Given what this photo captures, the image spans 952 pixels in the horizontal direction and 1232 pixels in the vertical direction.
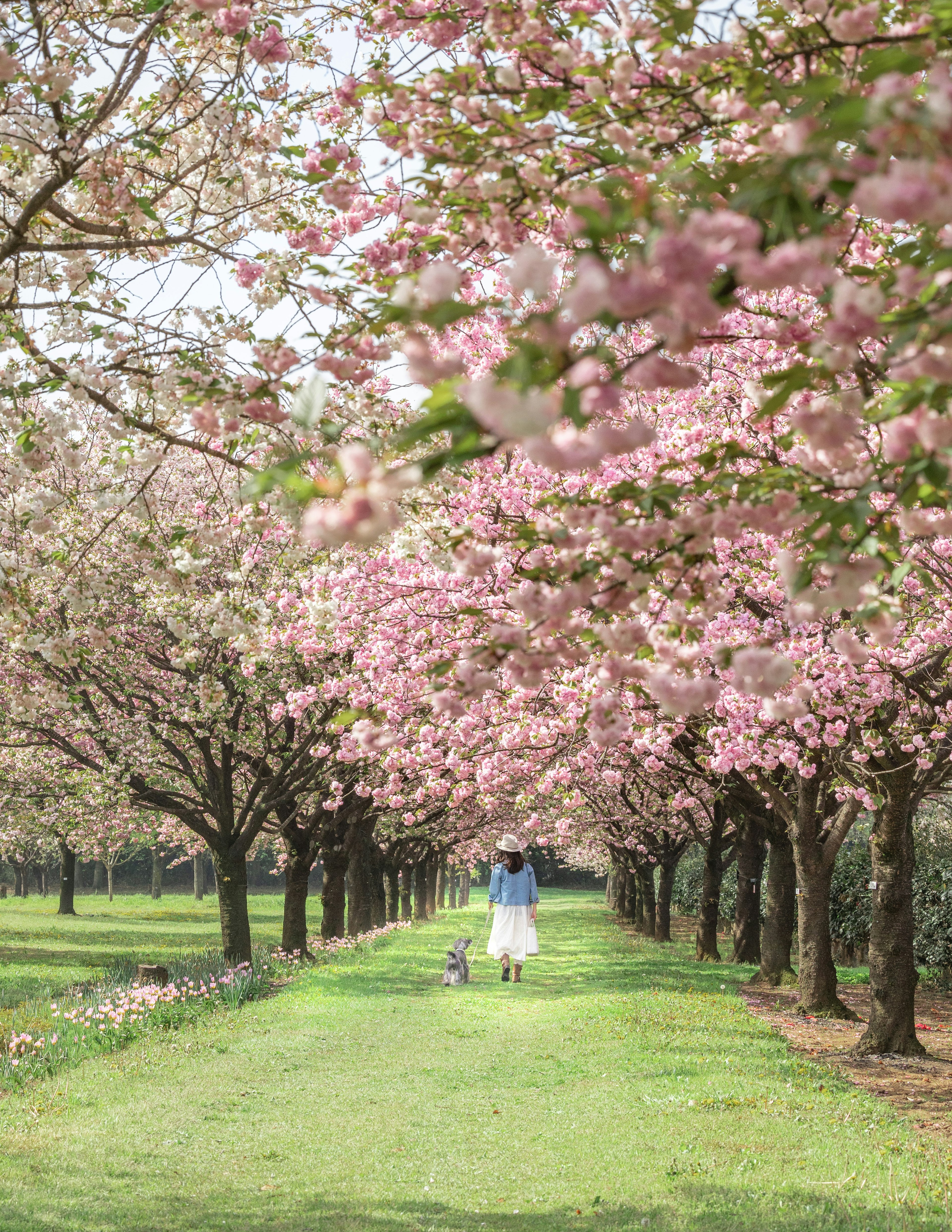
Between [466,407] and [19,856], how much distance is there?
4378cm

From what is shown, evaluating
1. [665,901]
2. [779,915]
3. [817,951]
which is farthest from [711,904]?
[817,951]

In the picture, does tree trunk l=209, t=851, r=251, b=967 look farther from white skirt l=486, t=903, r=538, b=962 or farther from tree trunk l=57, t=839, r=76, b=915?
tree trunk l=57, t=839, r=76, b=915

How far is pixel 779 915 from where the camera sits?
16422mm

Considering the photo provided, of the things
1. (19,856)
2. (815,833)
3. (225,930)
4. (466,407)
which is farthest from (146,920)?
(466,407)

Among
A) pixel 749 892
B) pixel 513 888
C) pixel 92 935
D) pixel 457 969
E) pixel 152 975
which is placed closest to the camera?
pixel 152 975

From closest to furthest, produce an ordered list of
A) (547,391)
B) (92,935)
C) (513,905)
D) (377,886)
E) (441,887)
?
(547,391)
(513,905)
(92,935)
(377,886)
(441,887)

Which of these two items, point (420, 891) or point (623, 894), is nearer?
point (623, 894)

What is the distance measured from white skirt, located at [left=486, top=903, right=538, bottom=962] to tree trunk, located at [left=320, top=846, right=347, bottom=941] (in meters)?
6.58

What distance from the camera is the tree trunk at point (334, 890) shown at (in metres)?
21.7

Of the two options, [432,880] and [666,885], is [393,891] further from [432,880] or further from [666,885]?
[432,880]

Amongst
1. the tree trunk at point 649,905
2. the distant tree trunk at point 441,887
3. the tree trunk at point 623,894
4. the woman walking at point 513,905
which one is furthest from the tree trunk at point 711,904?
the distant tree trunk at point 441,887

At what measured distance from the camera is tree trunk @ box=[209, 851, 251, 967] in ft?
50.5

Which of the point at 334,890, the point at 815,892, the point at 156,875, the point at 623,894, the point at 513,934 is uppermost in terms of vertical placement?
the point at 815,892

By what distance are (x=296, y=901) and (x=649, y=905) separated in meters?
13.5
